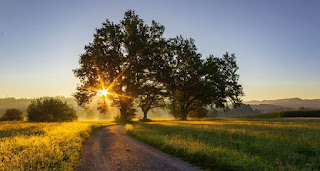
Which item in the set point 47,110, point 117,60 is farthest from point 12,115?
point 117,60

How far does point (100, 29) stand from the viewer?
42312mm

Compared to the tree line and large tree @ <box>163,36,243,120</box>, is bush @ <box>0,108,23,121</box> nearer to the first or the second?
the tree line

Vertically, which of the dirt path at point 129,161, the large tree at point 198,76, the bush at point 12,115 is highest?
the large tree at point 198,76

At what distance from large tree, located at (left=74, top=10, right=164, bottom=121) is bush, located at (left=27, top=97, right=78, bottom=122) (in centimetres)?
735

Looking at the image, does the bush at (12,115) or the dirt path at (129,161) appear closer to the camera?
the dirt path at (129,161)

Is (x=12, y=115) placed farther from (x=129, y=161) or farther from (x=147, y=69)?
(x=129, y=161)

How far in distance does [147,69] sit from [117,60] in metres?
6.57

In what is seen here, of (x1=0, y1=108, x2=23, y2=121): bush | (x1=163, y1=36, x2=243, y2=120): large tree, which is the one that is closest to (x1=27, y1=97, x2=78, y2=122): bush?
(x1=0, y1=108, x2=23, y2=121): bush

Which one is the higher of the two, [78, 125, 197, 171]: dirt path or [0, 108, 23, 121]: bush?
[0, 108, 23, 121]: bush

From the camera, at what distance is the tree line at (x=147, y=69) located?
4188cm

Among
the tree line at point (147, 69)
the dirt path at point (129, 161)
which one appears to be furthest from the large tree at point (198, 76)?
the dirt path at point (129, 161)

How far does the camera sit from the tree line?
41.9m

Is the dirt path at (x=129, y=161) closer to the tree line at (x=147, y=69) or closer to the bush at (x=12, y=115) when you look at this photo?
the tree line at (x=147, y=69)

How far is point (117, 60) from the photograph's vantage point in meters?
41.7
